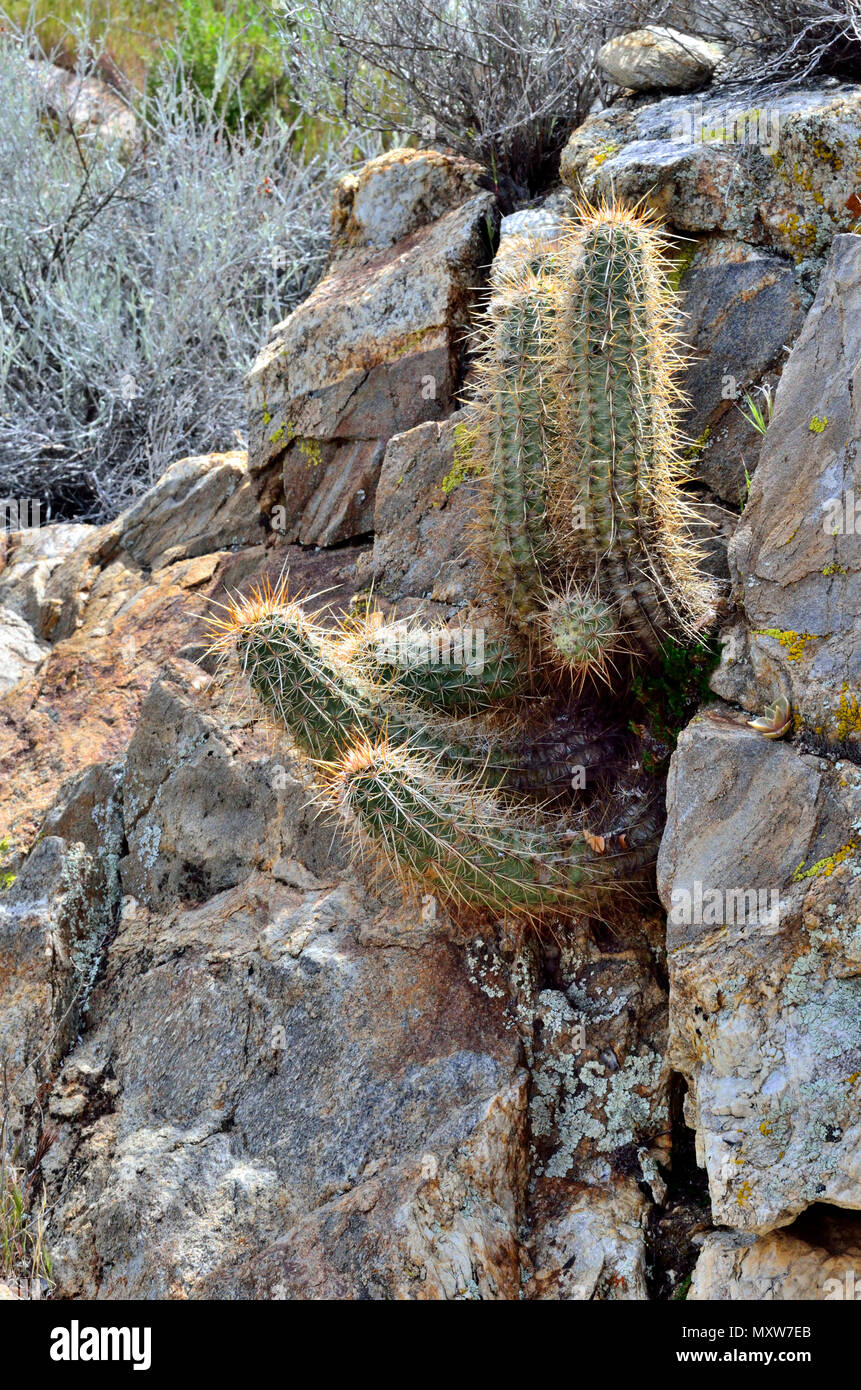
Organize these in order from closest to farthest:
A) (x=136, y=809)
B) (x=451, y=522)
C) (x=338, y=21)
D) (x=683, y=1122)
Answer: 1. (x=683, y=1122)
2. (x=136, y=809)
3. (x=451, y=522)
4. (x=338, y=21)

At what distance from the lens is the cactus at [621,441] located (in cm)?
294

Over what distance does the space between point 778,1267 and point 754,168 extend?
3.29 metres

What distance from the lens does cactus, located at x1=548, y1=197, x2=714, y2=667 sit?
2939mm

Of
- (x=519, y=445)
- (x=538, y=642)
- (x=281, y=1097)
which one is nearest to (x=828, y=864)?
(x=538, y=642)

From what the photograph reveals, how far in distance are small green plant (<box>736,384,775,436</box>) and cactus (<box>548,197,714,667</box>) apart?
401mm

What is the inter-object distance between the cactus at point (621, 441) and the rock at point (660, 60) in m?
1.62

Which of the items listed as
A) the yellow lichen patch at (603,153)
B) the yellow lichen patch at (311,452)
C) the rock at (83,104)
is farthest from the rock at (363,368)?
the rock at (83,104)

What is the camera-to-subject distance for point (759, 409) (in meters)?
3.68

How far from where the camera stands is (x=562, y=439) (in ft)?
10.2

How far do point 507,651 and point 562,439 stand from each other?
619 millimetres

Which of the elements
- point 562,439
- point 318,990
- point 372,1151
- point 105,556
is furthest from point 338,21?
point 372,1151

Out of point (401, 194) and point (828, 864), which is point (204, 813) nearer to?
point (828, 864)

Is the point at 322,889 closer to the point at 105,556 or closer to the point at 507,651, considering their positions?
the point at 507,651

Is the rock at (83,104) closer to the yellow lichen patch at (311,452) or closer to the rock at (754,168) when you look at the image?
the yellow lichen patch at (311,452)
